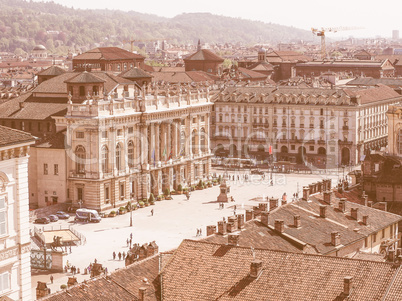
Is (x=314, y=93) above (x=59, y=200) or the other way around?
above

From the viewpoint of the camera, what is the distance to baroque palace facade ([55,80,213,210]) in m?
119

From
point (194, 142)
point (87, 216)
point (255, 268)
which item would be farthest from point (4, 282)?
point (194, 142)

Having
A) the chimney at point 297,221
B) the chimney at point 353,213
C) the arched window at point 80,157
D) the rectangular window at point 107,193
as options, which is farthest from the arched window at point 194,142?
the chimney at point 297,221

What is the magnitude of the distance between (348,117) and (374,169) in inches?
2458

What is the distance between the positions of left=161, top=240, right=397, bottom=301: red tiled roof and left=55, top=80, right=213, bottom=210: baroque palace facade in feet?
216

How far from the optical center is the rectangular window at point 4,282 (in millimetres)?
45688

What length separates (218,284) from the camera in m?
50.9

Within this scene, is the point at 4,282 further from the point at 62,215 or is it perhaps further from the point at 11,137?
the point at 62,215

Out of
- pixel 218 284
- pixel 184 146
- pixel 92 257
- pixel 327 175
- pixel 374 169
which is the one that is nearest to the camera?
pixel 218 284

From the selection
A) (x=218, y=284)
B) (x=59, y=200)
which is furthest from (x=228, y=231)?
(x=59, y=200)

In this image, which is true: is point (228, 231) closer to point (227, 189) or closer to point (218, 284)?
point (218, 284)

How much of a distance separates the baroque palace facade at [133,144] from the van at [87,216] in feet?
13.6

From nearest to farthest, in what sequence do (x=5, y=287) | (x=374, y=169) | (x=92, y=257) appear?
(x=5, y=287) → (x=92, y=257) → (x=374, y=169)

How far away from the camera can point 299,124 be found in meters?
169
